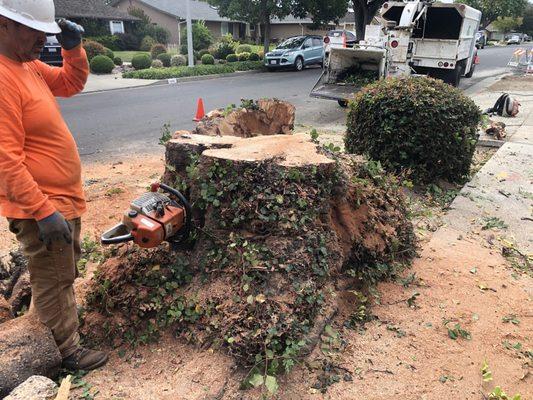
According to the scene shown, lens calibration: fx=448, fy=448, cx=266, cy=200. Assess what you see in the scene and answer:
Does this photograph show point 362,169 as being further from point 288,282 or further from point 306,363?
point 306,363

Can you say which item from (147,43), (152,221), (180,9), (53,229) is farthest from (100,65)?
(180,9)

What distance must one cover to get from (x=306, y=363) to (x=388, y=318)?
0.79 m

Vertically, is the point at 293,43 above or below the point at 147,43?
above

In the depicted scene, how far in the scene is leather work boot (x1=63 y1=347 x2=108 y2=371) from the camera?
259 centimetres

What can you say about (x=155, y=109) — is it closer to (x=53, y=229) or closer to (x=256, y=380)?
(x=53, y=229)

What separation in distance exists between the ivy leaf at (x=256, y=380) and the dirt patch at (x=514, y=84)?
49.8 ft

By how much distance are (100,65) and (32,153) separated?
19.3m

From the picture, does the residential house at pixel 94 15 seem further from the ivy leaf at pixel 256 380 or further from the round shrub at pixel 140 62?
the ivy leaf at pixel 256 380

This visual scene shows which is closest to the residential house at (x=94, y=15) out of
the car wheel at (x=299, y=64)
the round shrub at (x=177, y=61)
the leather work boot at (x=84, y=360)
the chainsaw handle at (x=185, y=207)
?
the round shrub at (x=177, y=61)

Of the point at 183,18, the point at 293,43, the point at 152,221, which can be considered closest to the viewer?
the point at 152,221

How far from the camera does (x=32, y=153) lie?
2.22m

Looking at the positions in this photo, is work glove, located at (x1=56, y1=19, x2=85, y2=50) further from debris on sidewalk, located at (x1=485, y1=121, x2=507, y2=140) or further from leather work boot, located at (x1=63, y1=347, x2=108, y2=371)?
debris on sidewalk, located at (x1=485, y1=121, x2=507, y2=140)

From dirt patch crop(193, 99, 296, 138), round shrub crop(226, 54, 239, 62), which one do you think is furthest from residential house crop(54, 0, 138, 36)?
dirt patch crop(193, 99, 296, 138)

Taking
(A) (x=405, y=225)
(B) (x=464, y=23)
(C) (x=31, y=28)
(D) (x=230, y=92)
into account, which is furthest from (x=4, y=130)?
(B) (x=464, y=23)
